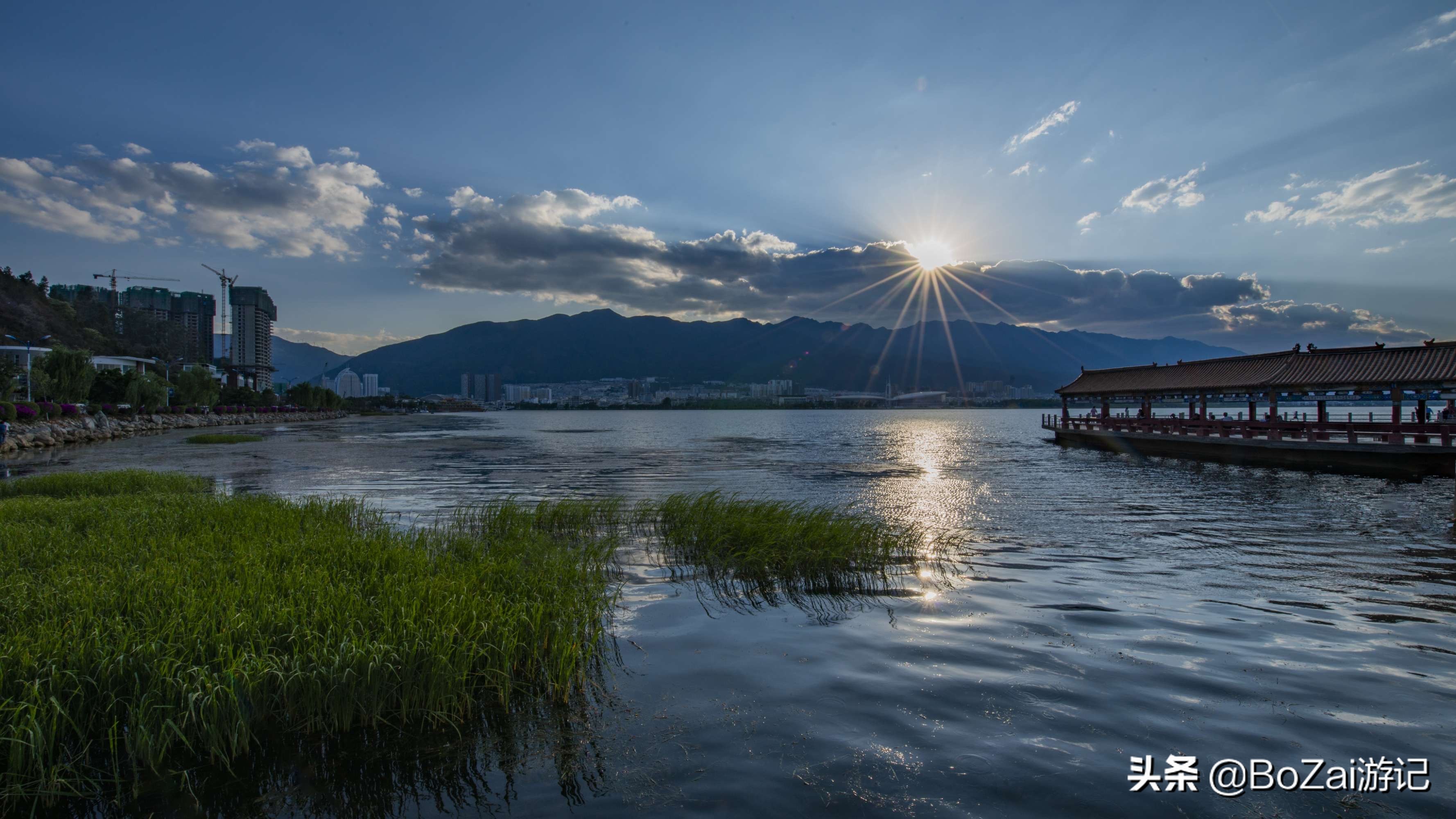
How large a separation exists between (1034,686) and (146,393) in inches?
4007

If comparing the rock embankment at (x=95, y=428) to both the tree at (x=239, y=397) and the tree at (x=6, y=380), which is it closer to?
the tree at (x=6, y=380)

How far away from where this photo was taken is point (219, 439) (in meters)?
54.9

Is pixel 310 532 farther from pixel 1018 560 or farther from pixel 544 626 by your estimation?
pixel 1018 560

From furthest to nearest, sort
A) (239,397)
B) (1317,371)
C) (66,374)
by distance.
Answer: (239,397) < (66,374) < (1317,371)

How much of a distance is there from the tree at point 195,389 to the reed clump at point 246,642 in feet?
359

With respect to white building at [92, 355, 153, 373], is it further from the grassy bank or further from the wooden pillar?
the wooden pillar

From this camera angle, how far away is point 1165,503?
75.0ft

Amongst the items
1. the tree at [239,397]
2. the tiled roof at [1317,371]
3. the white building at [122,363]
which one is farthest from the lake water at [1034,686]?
the tree at [239,397]

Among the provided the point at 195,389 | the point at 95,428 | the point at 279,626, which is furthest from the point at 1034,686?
the point at 195,389

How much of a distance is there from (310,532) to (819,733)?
9.75 m

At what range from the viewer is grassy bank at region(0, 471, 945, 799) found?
202 inches

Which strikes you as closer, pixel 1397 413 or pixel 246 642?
pixel 246 642

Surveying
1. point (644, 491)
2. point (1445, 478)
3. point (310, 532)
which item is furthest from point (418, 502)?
point (1445, 478)

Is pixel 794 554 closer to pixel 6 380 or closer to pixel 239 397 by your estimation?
pixel 6 380
